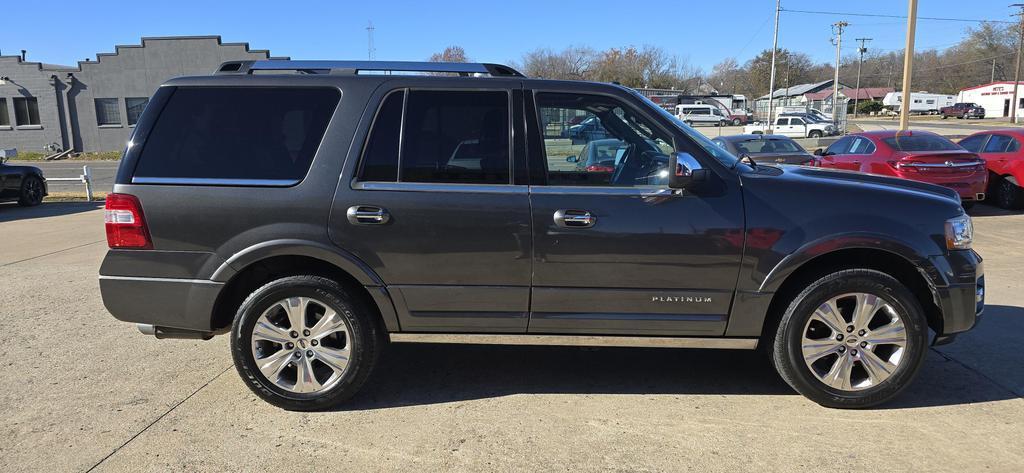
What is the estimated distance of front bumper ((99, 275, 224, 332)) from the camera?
148 inches

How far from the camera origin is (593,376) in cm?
439

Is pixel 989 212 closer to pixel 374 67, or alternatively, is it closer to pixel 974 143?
pixel 974 143

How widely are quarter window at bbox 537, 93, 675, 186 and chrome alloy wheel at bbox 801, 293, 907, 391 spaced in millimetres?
1219

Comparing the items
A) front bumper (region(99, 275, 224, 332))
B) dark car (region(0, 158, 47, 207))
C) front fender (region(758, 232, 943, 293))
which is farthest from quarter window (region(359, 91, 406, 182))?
dark car (region(0, 158, 47, 207))

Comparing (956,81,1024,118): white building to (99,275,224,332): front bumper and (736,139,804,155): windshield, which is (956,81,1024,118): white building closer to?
(736,139,804,155): windshield

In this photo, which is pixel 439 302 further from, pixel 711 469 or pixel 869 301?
pixel 869 301

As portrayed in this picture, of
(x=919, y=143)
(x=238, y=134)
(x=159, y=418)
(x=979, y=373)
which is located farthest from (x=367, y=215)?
(x=919, y=143)

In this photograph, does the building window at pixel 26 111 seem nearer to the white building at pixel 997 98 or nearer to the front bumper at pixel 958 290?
the front bumper at pixel 958 290

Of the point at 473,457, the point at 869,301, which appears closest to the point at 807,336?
the point at 869,301

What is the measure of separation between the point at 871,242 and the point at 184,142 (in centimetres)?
386

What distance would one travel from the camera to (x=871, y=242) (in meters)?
3.60

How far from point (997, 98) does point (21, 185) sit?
313ft

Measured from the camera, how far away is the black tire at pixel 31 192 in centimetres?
1523

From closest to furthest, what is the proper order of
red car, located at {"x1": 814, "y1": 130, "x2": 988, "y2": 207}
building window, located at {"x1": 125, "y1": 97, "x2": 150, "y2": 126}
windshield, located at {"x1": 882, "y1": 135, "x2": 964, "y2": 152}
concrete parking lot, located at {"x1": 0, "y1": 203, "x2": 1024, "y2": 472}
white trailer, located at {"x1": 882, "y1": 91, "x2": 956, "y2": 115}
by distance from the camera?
concrete parking lot, located at {"x1": 0, "y1": 203, "x2": 1024, "y2": 472}
red car, located at {"x1": 814, "y1": 130, "x2": 988, "y2": 207}
windshield, located at {"x1": 882, "y1": 135, "x2": 964, "y2": 152}
building window, located at {"x1": 125, "y1": 97, "x2": 150, "y2": 126}
white trailer, located at {"x1": 882, "y1": 91, "x2": 956, "y2": 115}
